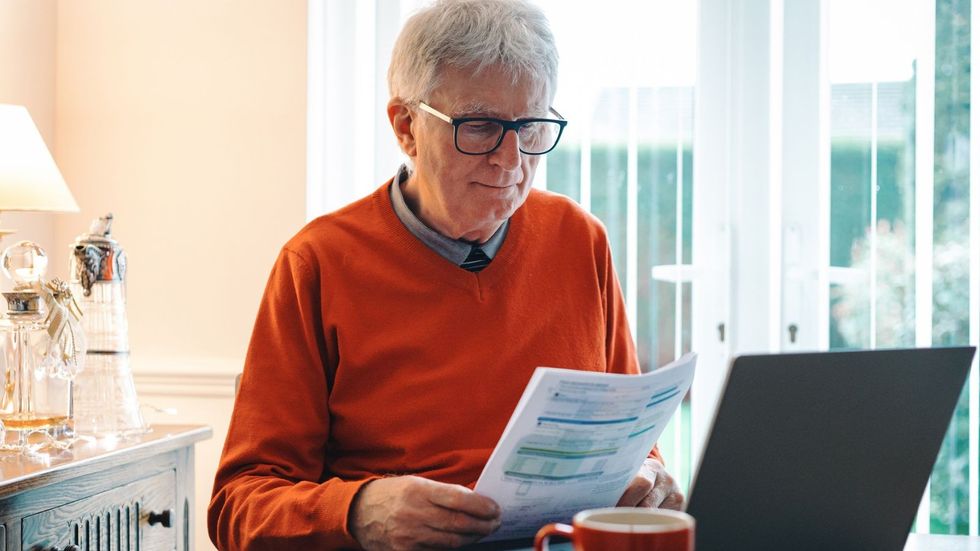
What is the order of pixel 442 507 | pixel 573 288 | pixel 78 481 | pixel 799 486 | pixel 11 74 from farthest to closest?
pixel 11 74, pixel 78 481, pixel 573 288, pixel 442 507, pixel 799 486

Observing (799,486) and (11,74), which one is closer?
(799,486)

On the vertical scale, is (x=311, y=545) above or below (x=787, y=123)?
below

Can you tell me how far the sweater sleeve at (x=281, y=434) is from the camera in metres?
1.22

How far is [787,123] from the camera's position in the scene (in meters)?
2.62

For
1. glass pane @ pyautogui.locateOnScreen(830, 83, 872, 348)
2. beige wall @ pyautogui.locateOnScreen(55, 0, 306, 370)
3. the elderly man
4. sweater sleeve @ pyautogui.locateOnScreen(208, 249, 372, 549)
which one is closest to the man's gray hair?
the elderly man

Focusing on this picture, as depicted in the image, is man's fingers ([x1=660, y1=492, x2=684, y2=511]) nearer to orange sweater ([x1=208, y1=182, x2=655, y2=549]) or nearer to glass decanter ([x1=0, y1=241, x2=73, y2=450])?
orange sweater ([x1=208, y1=182, x2=655, y2=549])

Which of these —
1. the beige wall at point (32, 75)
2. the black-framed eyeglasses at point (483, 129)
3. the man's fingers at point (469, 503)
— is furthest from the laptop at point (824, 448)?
the beige wall at point (32, 75)

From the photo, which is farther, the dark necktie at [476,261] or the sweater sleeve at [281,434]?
the dark necktie at [476,261]

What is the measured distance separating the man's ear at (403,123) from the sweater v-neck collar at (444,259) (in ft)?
0.28

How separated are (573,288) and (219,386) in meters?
1.38

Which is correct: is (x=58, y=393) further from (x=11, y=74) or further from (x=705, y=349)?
(x=705, y=349)

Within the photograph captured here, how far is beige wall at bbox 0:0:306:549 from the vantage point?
2.62 m

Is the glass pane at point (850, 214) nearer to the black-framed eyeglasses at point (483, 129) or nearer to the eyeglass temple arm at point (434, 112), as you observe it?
the black-framed eyeglasses at point (483, 129)

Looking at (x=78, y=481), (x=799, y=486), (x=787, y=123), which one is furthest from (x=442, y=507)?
(x=787, y=123)
